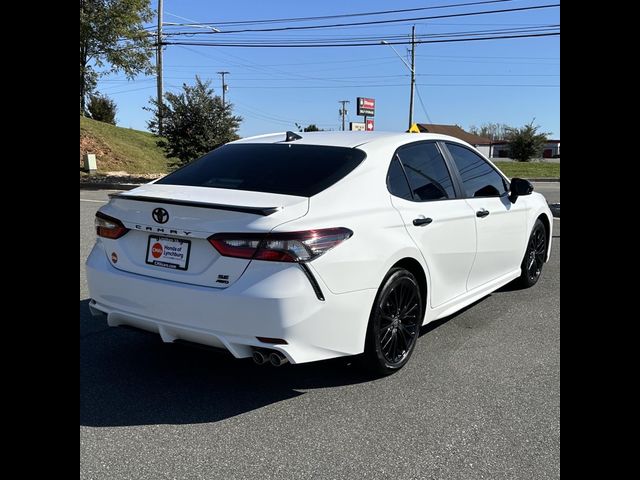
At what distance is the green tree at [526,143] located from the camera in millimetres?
58794

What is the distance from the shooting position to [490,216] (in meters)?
4.88

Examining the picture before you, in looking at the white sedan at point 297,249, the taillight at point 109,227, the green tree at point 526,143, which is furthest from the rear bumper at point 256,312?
the green tree at point 526,143

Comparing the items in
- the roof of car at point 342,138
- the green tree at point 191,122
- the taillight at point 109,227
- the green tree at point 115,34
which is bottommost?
the taillight at point 109,227

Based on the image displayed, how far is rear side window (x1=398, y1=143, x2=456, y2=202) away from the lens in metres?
4.18

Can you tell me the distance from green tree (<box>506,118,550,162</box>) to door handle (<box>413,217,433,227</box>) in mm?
59299

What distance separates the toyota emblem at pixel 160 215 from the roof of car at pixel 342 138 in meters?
1.31

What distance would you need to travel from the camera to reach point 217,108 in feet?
65.0

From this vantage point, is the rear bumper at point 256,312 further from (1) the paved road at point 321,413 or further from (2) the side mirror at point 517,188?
(2) the side mirror at point 517,188

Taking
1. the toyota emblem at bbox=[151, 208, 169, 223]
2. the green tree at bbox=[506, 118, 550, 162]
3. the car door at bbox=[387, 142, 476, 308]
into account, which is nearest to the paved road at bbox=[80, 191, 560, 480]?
the car door at bbox=[387, 142, 476, 308]

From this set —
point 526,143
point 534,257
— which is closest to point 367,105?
point 526,143

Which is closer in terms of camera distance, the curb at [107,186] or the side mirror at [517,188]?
the side mirror at [517,188]

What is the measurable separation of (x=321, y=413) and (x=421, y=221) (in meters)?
1.47

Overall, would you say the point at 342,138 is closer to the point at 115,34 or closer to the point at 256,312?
the point at 256,312
